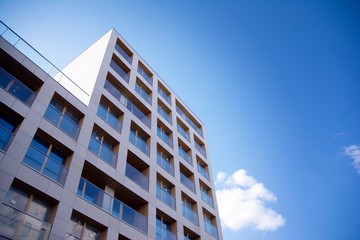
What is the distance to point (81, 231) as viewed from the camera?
1245cm

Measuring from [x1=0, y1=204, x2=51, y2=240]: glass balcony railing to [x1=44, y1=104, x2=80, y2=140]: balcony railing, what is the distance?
4696mm

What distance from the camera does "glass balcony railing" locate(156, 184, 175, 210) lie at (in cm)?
1787

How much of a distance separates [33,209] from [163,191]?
8888mm

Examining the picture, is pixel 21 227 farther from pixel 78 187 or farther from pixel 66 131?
pixel 66 131

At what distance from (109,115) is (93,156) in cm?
400

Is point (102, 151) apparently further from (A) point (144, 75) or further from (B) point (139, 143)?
(A) point (144, 75)

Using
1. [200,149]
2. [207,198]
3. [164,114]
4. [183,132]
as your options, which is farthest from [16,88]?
[200,149]

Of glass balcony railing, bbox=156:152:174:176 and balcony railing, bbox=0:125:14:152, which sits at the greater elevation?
glass balcony railing, bbox=156:152:174:176

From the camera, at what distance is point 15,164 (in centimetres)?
1078

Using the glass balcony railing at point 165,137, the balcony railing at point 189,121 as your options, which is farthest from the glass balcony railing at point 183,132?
A: the glass balcony railing at point 165,137

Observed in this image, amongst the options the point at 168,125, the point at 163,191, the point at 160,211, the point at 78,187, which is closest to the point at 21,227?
the point at 78,187

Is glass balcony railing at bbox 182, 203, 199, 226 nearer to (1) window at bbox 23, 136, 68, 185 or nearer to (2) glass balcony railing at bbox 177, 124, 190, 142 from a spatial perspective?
(2) glass balcony railing at bbox 177, 124, 190, 142

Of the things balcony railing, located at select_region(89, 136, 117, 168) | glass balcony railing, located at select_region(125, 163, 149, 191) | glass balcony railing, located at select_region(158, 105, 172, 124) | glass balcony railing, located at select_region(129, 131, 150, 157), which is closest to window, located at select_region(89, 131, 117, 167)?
balcony railing, located at select_region(89, 136, 117, 168)

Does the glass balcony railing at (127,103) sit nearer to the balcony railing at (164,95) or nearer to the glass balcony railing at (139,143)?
the glass balcony railing at (139,143)
